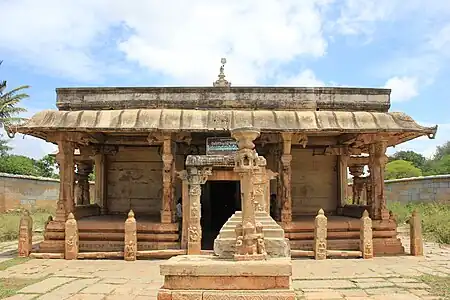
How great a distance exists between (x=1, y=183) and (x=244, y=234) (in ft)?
52.7

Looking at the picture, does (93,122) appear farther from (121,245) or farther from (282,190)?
(282,190)

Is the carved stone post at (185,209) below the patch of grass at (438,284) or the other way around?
the other way around

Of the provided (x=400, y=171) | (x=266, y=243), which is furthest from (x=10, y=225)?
(x=400, y=171)

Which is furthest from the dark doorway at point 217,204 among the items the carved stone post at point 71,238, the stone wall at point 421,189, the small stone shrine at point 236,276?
the stone wall at point 421,189

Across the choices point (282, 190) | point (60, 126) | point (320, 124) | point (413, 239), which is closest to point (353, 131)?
point (320, 124)

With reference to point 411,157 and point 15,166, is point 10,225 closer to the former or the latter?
point 15,166

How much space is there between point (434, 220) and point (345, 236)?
5.40 metres

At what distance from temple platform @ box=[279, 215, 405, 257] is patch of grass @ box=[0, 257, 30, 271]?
19.7 ft

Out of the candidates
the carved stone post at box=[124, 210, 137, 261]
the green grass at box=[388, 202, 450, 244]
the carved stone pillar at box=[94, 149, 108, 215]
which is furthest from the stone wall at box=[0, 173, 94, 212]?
the green grass at box=[388, 202, 450, 244]

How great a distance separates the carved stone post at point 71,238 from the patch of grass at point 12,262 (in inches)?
36.0

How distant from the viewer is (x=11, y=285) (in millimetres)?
7875

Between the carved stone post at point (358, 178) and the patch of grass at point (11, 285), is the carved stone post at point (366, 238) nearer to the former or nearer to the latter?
the carved stone post at point (358, 178)

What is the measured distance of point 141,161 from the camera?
14148mm

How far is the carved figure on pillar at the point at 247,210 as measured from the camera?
210 inches
